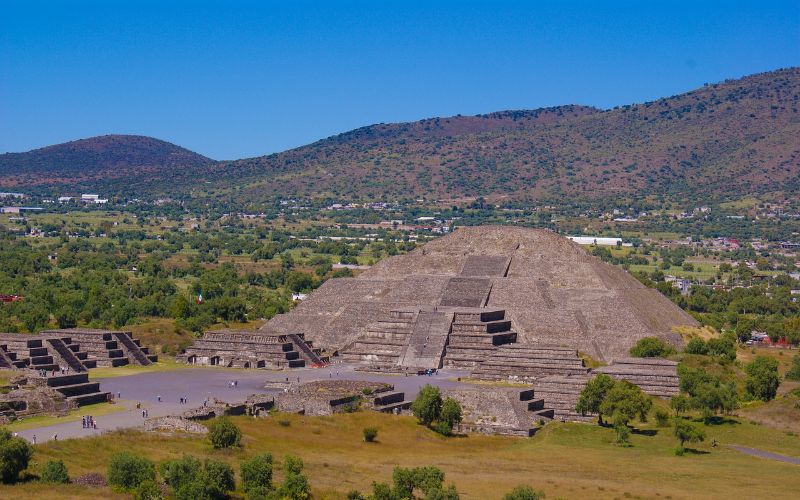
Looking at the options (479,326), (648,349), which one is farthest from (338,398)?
(648,349)

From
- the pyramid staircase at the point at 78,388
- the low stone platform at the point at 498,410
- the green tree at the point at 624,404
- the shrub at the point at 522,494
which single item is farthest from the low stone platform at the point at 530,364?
the shrub at the point at 522,494

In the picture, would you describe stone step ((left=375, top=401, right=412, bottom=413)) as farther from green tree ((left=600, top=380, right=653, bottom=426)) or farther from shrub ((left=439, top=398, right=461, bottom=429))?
green tree ((left=600, top=380, right=653, bottom=426))

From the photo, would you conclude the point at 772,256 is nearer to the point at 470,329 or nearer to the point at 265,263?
the point at 265,263

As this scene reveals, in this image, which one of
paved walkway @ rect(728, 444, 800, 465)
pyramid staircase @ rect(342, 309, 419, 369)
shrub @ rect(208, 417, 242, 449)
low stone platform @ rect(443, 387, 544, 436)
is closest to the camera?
shrub @ rect(208, 417, 242, 449)

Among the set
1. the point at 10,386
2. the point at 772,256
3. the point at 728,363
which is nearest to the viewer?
the point at 10,386

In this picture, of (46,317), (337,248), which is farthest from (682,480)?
(337,248)

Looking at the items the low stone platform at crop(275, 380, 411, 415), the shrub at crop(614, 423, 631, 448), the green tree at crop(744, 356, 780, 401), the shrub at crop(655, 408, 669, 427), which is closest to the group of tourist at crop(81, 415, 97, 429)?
the low stone platform at crop(275, 380, 411, 415)
